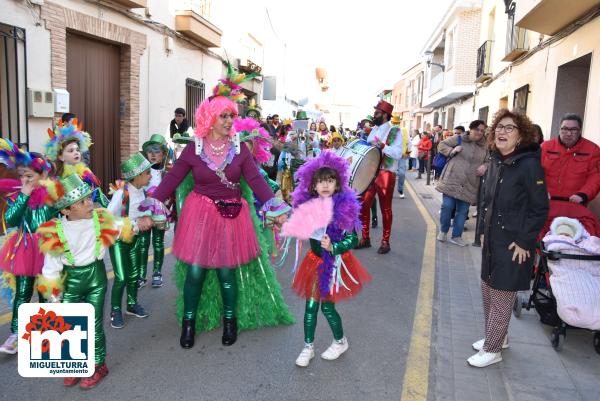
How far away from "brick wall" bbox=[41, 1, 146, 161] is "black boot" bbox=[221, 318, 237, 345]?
5.93 metres

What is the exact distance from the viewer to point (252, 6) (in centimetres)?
1980

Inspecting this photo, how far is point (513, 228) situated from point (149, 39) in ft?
31.4

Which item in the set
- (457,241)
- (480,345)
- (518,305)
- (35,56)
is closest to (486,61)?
(457,241)

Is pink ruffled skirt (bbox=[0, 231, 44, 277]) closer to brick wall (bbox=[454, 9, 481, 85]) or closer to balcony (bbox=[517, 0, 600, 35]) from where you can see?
balcony (bbox=[517, 0, 600, 35])

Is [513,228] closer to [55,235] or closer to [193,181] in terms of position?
[193,181]

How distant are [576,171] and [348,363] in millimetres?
3329

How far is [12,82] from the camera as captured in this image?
700 cm

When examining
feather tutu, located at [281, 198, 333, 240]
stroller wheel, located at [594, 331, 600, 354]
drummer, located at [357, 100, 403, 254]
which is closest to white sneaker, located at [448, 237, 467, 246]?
drummer, located at [357, 100, 403, 254]

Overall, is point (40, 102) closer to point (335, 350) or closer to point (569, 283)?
point (335, 350)

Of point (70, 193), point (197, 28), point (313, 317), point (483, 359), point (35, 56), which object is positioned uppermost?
point (197, 28)

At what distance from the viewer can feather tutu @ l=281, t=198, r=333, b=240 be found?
3.22 meters

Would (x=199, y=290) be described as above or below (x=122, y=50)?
below

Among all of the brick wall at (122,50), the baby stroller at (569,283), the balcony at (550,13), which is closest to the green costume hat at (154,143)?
the baby stroller at (569,283)

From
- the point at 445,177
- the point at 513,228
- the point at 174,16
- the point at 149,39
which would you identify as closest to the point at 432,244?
the point at 445,177
